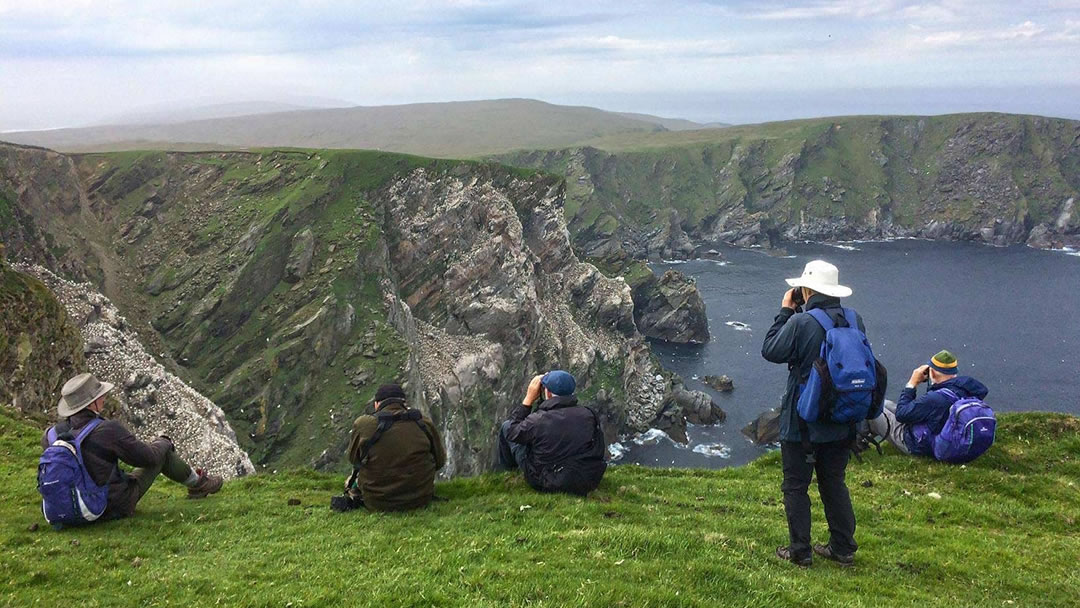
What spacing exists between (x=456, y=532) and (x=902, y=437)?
1190 cm

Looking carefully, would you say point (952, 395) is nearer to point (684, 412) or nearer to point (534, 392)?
point (534, 392)

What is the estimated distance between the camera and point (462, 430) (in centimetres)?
6731

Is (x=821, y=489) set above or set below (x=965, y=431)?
above

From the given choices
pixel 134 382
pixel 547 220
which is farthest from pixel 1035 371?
pixel 134 382

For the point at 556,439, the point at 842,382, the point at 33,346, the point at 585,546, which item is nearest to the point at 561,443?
the point at 556,439

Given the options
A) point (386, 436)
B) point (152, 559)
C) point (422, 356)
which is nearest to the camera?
point (152, 559)

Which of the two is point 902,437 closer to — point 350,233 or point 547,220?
point 350,233

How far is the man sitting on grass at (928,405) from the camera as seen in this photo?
45.6 ft

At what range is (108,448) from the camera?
10.6 metres

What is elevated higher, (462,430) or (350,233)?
(350,233)

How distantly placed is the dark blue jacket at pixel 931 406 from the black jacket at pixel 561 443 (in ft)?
24.2

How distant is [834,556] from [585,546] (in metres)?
4.10

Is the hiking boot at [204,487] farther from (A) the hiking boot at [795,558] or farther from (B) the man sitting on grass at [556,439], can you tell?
(A) the hiking boot at [795,558]

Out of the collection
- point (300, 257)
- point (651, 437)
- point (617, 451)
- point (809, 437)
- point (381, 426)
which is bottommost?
point (617, 451)
